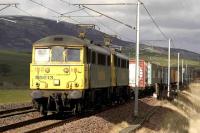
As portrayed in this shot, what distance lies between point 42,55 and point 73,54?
162 cm

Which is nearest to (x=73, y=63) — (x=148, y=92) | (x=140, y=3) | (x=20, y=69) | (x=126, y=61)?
(x=140, y=3)

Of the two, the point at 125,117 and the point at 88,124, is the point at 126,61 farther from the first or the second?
the point at 88,124

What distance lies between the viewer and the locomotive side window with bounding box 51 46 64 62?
27.0 metres

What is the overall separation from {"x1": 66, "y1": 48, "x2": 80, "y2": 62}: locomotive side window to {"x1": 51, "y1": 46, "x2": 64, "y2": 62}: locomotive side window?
329 millimetres

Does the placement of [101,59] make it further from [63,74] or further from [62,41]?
[63,74]

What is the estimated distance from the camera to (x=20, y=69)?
442ft

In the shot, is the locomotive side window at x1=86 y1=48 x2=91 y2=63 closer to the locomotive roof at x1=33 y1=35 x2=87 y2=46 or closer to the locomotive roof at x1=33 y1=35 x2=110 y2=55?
the locomotive roof at x1=33 y1=35 x2=110 y2=55

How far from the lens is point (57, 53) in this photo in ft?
89.0

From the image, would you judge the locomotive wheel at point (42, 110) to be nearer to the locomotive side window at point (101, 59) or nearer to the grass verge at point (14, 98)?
the locomotive side window at point (101, 59)

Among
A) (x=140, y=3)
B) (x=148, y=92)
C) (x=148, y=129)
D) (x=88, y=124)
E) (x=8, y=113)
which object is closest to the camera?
(x=88, y=124)

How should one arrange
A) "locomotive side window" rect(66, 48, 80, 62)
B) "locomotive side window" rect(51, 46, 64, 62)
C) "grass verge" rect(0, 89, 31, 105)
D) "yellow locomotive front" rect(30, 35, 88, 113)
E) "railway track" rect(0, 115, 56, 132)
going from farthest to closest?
"grass verge" rect(0, 89, 31, 105) < "locomotive side window" rect(51, 46, 64, 62) < "locomotive side window" rect(66, 48, 80, 62) < "yellow locomotive front" rect(30, 35, 88, 113) < "railway track" rect(0, 115, 56, 132)

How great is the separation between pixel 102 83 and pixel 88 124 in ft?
Answer: 28.8

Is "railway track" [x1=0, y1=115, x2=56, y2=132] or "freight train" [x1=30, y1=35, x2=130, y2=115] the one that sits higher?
"freight train" [x1=30, y1=35, x2=130, y2=115]

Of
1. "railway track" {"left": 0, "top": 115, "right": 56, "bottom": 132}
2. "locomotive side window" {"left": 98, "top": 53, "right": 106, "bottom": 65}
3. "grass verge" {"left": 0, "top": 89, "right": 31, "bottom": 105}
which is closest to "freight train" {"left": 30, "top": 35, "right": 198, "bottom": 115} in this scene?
"locomotive side window" {"left": 98, "top": 53, "right": 106, "bottom": 65}
